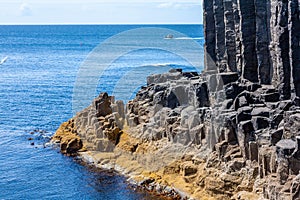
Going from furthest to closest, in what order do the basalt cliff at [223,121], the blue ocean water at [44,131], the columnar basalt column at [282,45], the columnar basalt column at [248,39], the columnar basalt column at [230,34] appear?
1. the columnar basalt column at [230,34]
2. the blue ocean water at [44,131]
3. the columnar basalt column at [248,39]
4. the columnar basalt column at [282,45]
5. the basalt cliff at [223,121]

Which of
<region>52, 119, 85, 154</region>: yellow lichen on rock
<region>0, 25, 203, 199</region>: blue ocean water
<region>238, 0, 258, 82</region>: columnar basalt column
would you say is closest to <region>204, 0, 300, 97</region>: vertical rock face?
<region>238, 0, 258, 82</region>: columnar basalt column

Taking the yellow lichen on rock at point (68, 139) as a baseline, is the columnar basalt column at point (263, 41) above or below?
above

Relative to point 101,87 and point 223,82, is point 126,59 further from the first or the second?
point 223,82

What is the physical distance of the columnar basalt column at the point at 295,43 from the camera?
46.5 m

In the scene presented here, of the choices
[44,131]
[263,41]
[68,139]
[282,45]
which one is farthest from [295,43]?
[44,131]

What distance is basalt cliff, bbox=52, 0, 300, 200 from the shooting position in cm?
4541

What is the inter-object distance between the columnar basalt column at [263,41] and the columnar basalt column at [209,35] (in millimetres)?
15595

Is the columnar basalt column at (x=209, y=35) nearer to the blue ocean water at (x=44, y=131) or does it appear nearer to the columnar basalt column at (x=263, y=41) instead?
the columnar basalt column at (x=263, y=41)

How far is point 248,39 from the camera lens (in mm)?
57156

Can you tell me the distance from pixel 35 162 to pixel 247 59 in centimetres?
2960

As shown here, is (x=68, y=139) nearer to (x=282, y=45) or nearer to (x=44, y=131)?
(x=44, y=131)

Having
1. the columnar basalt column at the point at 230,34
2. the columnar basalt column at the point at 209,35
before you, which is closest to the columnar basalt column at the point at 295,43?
the columnar basalt column at the point at 230,34

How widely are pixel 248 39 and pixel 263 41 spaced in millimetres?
2632

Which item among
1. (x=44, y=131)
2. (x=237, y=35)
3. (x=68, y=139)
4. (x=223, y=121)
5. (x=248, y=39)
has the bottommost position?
(x=68, y=139)
